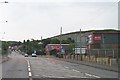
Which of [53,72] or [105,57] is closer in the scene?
[53,72]

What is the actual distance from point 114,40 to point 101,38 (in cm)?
545

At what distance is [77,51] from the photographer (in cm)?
8312

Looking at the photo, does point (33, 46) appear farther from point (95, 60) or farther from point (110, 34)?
point (95, 60)

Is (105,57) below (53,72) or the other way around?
the other way around

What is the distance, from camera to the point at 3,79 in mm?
20109

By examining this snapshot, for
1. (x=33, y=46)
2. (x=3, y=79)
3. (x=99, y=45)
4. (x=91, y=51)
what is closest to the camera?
(x=3, y=79)

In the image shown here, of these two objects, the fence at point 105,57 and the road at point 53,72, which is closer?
the road at point 53,72

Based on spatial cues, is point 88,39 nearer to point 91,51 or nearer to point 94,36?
point 94,36

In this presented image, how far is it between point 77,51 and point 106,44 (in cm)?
5728

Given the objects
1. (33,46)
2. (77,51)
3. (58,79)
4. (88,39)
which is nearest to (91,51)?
(77,51)

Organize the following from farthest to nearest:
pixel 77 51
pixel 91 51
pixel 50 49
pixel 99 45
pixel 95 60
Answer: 1. pixel 50 49
2. pixel 99 45
3. pixel 77 51
4. pixel 91 51
5. pixel 95 60

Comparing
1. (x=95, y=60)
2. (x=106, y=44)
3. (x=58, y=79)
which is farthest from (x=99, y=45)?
(x=58, y=79)

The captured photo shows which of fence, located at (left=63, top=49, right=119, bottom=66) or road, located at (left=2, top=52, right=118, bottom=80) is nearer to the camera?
road, located at (left=2, top=52, right=118, bottom=80)

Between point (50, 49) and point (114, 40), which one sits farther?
point (50, 49)
